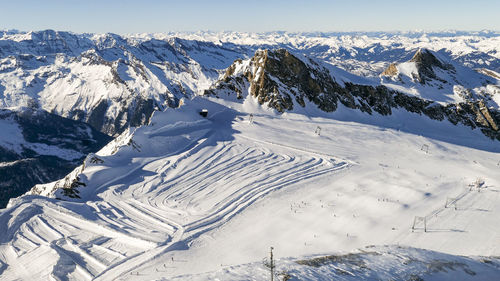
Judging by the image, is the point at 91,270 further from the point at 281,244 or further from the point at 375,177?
the point at 375,177

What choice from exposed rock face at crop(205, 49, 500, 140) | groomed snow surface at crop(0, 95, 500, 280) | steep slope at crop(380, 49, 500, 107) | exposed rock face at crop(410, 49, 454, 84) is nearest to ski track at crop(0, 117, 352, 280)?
groomed snow surface at crop(0, 95, 500, 280)

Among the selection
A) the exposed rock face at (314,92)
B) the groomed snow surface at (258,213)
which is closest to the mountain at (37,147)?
the exposed rock face at (314,92)

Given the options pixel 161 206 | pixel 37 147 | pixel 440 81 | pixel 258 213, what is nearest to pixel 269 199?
pixel 258 213

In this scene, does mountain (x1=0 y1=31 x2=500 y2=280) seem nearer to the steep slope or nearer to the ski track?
the ski track

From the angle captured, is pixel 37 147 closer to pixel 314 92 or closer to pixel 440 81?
pixel 314 92

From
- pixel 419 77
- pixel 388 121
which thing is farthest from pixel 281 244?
pixel 419 77

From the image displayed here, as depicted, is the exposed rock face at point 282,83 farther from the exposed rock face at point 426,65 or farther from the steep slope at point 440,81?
the exposed rock face at point 426,65
